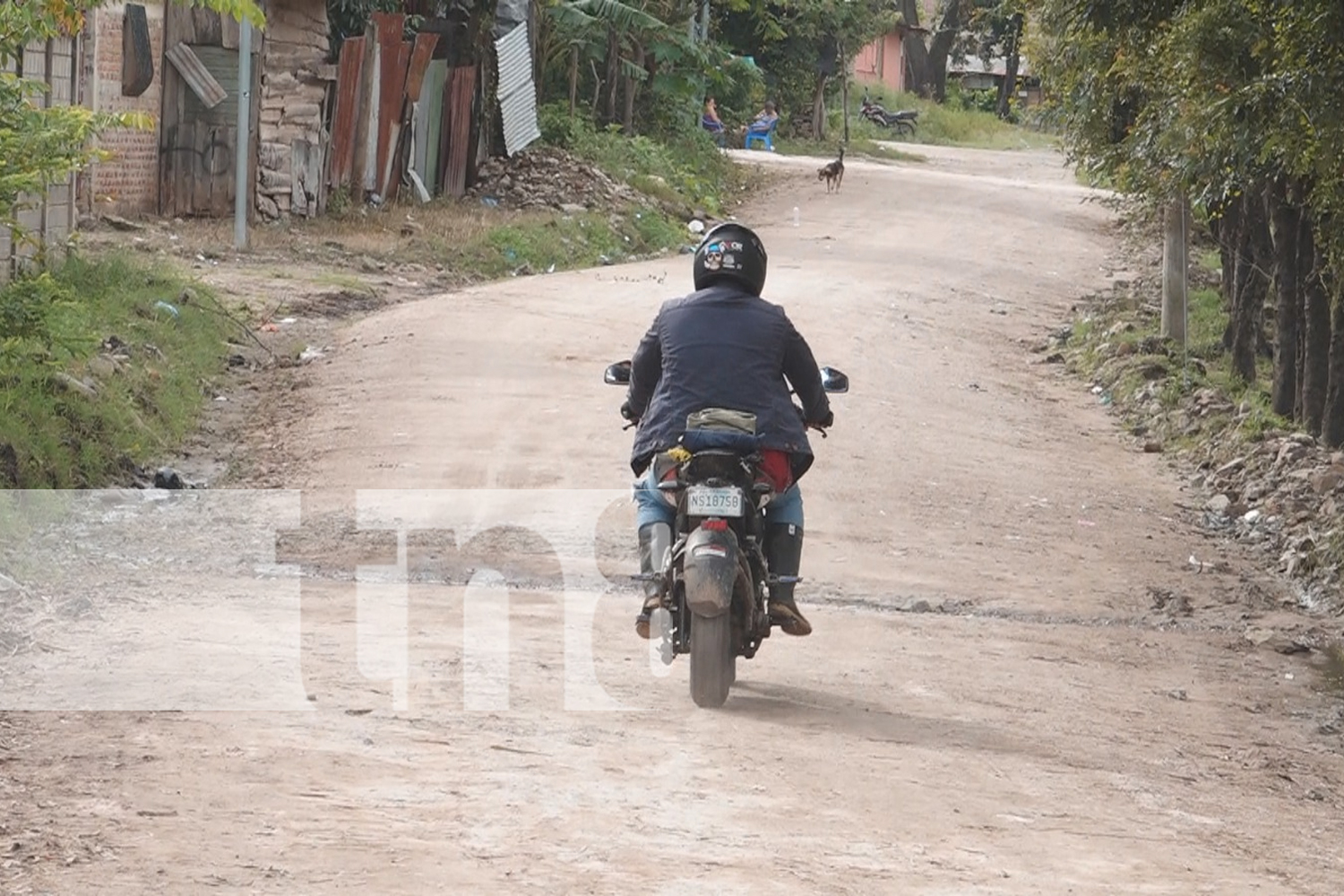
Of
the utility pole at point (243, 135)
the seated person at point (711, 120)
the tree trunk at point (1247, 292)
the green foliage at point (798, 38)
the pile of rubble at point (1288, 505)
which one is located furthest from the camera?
the green foliage at point (798, 38)

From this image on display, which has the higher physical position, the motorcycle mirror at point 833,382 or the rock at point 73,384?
the motorcycle mirror at point 833,382

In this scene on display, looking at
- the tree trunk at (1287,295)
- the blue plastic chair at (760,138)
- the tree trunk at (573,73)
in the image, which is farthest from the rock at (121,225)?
the blue plastic chair at (760,138)

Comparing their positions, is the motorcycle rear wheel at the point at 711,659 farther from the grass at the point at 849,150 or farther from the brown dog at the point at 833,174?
the grass at the point at 849,150

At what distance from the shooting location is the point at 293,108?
22.7 metres

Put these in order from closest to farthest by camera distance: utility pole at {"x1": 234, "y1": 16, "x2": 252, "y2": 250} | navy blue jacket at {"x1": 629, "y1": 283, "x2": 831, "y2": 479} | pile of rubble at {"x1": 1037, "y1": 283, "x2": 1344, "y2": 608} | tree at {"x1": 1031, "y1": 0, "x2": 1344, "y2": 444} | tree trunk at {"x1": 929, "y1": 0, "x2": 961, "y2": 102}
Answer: navy blue jacket at {"x1": 629, "y1": 283, "x2": 831, "y2": 479}
tree at {"x1": 1031, "y1": 0, "x2": 1344, "y2": 444}
pile of rubble at {"x1": 1037, "y1": 283, "x2": 1344, "y2": 608}
utility pole at {"x1": 234, "y1": 16, "x2": 252, "y2": 250}
tree trunk at {"x1": 929, "y1": 0, "x2": 961, "y2": 102}

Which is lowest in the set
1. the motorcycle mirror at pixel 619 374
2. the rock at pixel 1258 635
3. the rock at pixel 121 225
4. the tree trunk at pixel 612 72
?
the rock at pixel 1258 635

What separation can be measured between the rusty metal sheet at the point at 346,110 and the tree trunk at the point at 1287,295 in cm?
1150

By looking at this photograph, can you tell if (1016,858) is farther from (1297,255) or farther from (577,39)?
(577,39)

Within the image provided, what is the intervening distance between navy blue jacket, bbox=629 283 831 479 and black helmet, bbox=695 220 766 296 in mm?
46

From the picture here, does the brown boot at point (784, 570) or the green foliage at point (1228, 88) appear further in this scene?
the green foliage at point (1228, 88)

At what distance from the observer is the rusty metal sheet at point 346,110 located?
77.5 feet

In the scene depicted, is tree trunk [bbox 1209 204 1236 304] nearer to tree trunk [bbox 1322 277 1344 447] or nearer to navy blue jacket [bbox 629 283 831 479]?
tree trunk [bbox 1322 277 1344 447]

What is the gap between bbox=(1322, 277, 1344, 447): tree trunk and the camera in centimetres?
1520

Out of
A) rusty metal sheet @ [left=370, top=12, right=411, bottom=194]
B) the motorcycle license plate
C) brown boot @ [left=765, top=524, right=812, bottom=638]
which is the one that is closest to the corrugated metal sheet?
rusty metal sheet @ [left=370, top=12, right=411, bottom=194]
